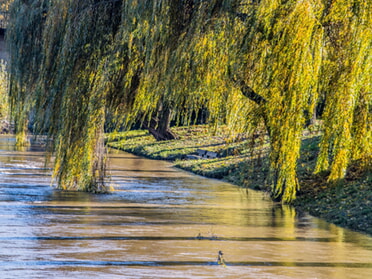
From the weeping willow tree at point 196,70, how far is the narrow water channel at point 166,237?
941mm

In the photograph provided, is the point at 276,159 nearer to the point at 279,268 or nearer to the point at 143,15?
the point at 279,268

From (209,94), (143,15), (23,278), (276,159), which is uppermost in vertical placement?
(143,15)

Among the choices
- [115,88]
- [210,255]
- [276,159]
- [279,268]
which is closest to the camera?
[279,268]

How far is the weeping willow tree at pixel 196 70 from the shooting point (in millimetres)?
11266

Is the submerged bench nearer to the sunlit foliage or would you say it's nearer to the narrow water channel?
the sunlit foliage

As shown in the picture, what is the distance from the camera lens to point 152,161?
33375 millimetres

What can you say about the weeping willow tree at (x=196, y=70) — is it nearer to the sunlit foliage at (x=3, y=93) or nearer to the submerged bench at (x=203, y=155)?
the sunlit foliage at (x=3, y=93)

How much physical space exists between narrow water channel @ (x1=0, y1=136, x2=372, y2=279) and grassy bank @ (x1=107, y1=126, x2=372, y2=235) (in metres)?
0.51

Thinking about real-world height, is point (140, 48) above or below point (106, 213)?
above

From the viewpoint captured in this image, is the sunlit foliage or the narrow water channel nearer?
the narrow water channel

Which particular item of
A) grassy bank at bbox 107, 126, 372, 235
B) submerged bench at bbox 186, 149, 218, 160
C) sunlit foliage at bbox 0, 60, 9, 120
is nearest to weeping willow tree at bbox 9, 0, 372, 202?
grassy bank at bbox 107, 126, 372, 235

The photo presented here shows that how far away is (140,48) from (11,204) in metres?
4.30

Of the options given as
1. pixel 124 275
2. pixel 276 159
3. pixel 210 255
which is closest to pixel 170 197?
pixel 276 159

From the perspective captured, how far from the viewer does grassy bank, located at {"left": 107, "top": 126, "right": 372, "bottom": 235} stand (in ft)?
50.5
